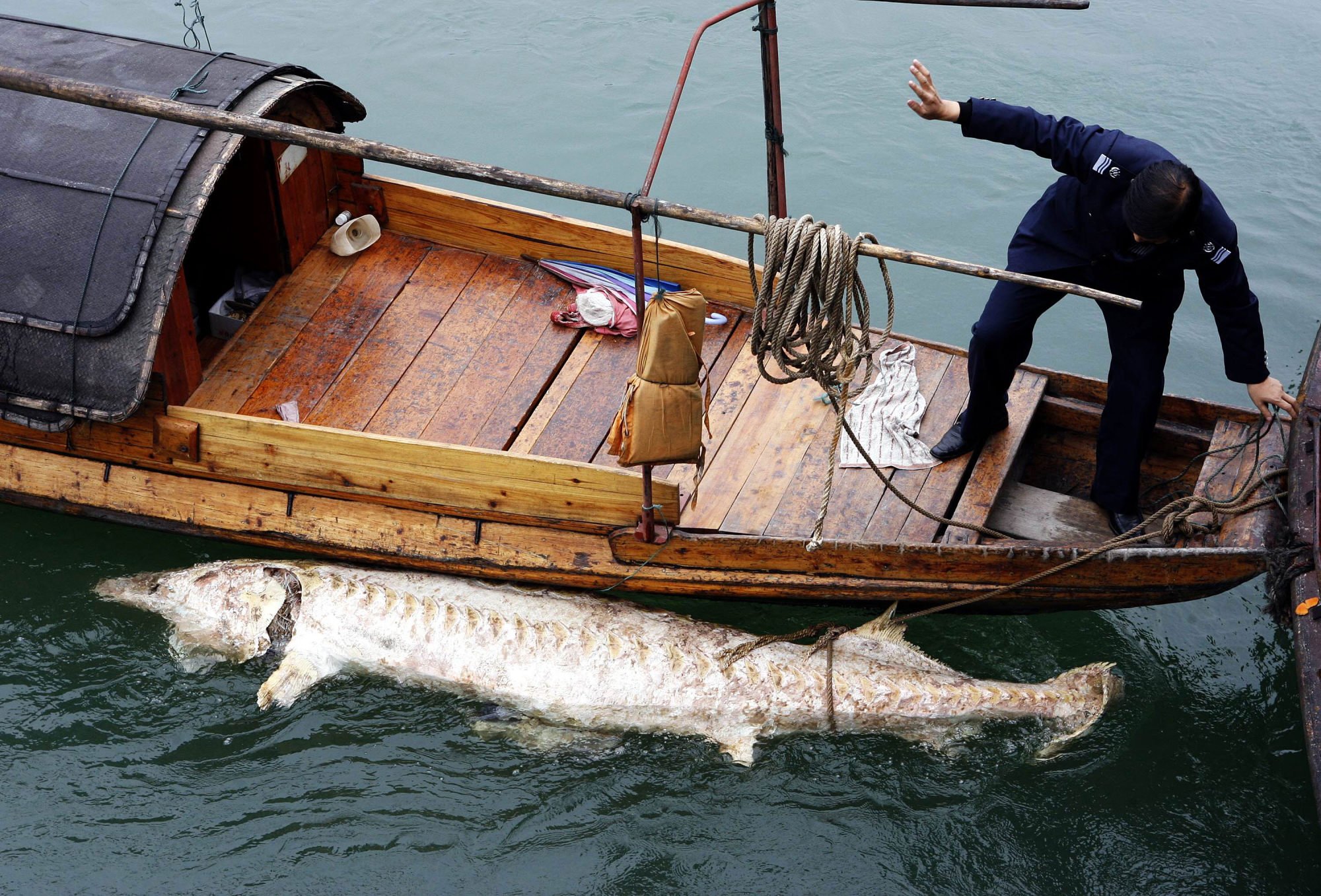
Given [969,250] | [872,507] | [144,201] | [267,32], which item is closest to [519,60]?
[267,32]

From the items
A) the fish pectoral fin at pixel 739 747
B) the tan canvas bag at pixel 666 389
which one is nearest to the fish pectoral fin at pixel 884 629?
the fish pectoral fin at pixel 739 747

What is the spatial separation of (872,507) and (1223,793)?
2.27 metres

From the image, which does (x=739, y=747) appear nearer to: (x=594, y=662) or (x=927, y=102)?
(x=594, y=662)

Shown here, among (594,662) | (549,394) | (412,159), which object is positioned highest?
(412,159)

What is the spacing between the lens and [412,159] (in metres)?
4.55

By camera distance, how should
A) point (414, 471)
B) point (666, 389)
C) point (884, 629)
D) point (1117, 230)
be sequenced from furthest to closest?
point (884, 629)
point (414, 471)
point (1117, 230)
point (666, 389)

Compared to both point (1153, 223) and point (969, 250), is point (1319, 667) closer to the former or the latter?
point (1153, 223)

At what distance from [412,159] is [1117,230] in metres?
3.20

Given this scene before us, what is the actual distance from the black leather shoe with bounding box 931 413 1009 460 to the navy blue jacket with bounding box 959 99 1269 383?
1.06 metres

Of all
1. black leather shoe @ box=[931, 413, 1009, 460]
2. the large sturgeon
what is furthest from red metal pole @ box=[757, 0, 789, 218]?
the large sturgeon

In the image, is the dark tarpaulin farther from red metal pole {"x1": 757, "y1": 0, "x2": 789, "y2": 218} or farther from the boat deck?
red metal pole {"x1": 757, "y1": 0, "x2": 789, "y2": 218}

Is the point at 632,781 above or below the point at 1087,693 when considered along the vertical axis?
below

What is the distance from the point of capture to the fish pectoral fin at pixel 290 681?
5.88 meters

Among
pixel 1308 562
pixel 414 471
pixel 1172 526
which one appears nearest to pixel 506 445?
pixel 414 471
